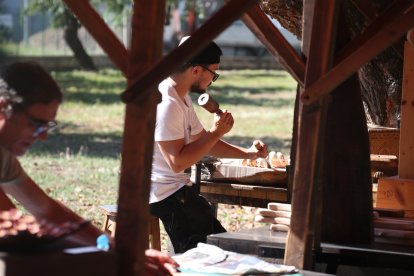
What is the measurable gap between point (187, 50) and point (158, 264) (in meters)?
0.95

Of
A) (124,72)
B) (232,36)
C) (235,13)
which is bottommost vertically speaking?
(124,72)

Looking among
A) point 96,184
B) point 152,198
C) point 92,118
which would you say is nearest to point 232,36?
point 92,118

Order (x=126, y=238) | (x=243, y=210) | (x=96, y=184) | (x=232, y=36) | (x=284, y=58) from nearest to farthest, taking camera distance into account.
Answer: (x=126, y=238), (x=284, y=58), (x=243, y=210), (x=96, y=184), (x=232, y=36)

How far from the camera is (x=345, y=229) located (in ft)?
15.9

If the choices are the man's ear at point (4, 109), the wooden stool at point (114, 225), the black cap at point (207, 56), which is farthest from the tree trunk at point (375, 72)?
the man's ear at point (4, 109)

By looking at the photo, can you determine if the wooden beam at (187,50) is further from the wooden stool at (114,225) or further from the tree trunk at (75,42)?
the tree trunk at (75,42)

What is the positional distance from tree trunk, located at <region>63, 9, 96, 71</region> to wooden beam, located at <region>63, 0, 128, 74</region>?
79.9 ft

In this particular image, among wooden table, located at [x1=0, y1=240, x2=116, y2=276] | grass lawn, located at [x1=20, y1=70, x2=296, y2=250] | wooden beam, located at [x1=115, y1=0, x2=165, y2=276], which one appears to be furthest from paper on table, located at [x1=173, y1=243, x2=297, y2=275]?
grass lawn, located at [x1=20, y1=70, x2=296, y2=250]

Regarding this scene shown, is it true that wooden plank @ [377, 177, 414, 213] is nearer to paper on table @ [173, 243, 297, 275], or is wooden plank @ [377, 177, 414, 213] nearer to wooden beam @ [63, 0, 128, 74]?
paper on table @ [173, 243, 297, 275]

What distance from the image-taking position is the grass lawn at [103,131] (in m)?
10.6

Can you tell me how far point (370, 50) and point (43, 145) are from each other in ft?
36.8

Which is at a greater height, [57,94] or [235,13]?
[235,13]

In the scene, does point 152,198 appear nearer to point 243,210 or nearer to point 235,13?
point 235,13

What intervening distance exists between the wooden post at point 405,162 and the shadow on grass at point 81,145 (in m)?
8.27
